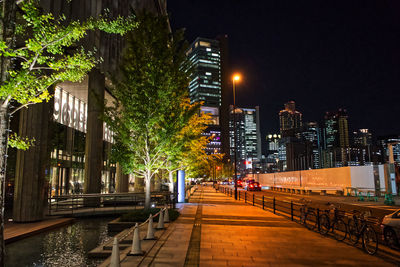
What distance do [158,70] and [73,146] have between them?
56.6 ft

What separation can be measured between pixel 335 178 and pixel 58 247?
35.9 meters

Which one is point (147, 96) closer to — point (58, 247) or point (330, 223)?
point (58, 247)

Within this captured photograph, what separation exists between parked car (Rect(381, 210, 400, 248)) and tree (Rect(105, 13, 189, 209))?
391 inches

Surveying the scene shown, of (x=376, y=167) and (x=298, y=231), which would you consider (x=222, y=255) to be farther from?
(x=376, y=167)

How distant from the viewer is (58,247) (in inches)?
415

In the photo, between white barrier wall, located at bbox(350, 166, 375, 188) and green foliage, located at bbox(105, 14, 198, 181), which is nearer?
green foliage, located at bbox(105, 14, 198, 181)

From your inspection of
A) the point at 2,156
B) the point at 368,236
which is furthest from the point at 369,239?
the point at 2,156

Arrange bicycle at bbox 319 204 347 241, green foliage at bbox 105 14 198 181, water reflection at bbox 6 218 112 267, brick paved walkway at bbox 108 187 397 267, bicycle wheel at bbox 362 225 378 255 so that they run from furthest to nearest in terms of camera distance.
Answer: green foliage at bbox 105 14 198 181, bicycle at bbox 319 204 347 241, bicycle wheel at bbox 362 225 378 255, water reflection at bbox 6 218 112 267, brick paved walkway at bbox 108 187 397 267

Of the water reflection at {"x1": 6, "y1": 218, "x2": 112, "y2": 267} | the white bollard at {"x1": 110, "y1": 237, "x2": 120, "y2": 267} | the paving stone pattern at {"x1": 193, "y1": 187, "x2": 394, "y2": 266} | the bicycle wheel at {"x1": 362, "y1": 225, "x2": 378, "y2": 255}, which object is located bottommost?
the water reflection at {"x1": 6, "y1": 218, "x2": 112, "y2": 267}

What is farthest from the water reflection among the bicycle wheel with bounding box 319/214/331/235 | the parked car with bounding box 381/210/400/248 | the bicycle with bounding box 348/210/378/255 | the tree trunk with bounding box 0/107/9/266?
the parked car with bounding box 381/210/400/248

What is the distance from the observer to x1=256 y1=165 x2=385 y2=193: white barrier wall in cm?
3203

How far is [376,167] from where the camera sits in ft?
102

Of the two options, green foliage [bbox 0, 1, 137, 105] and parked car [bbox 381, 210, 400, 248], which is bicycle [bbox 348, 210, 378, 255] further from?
green foliage [bbox 0, 1, 137, 105]

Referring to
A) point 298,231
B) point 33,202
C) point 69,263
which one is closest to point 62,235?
point 33,202
